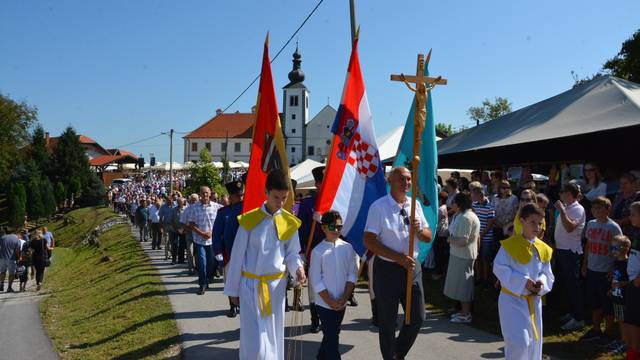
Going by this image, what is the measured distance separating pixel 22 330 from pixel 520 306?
11.0 m

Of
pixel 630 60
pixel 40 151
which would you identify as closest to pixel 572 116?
pixel 630 60

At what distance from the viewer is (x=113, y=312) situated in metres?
11.0

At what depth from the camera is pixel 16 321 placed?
1341 cm

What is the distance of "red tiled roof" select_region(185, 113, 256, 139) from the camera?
11494cm

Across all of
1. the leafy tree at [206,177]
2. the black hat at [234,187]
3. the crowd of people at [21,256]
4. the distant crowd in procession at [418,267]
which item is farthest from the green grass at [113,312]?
the leafy tree at [206,177]

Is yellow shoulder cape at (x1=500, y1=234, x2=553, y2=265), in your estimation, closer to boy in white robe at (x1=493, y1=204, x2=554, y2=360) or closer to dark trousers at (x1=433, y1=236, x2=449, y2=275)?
boy in white robe at (x1=493, y1=204, x2=554, y2=360)

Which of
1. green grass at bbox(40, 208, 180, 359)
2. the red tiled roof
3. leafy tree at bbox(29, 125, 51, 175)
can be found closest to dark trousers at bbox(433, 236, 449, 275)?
green grass at bbox(40, 208, 180, 359)

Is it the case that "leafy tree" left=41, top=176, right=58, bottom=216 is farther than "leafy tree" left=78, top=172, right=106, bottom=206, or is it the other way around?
"leafy tree" left=78, top=172, right=106, bottom=206

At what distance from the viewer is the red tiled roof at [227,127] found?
115m

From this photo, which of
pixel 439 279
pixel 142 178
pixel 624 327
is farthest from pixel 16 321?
pixel 142 178

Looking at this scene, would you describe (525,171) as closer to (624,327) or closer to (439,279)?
(439,279)

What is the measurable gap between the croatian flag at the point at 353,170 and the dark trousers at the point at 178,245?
10.7 metres

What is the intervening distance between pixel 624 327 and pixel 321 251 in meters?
3.37

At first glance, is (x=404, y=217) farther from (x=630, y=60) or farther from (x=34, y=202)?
(x=34, y=202)
